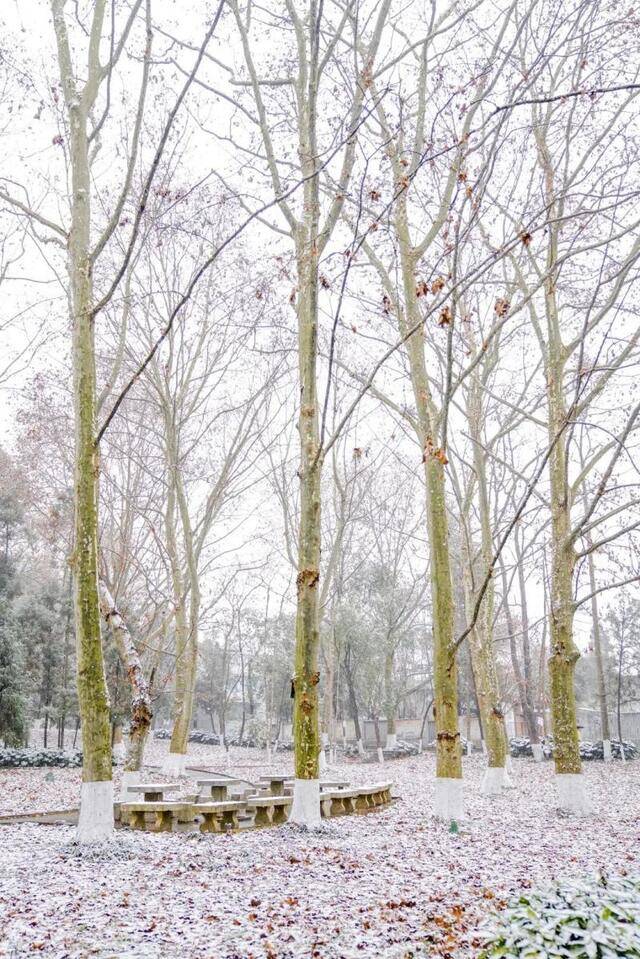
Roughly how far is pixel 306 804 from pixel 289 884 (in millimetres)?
2216

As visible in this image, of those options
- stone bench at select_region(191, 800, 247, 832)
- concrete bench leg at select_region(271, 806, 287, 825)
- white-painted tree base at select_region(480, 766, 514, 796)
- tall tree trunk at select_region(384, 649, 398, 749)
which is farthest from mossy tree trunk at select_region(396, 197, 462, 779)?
tall tree trunk at select_region(384, 649, 398, 749)

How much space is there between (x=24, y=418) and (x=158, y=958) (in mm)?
11940

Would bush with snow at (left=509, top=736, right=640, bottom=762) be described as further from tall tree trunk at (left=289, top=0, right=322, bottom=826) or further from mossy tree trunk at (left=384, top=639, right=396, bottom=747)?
tall tree trunk at (left=289, top=0, right=322, bottom=826)

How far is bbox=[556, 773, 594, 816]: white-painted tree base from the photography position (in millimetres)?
8763

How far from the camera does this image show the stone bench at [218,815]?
806 cm

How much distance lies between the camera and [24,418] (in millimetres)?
13766

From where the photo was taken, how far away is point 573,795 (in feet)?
28.9

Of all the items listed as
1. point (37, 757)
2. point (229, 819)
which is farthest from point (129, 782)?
point (37, 757)

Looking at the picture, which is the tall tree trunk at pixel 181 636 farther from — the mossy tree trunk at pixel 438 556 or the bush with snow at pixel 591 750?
the bush with snow at pixel 591 750

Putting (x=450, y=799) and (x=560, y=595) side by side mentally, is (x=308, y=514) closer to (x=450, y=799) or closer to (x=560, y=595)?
(x=450, y=799)

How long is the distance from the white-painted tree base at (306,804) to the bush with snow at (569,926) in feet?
12.6

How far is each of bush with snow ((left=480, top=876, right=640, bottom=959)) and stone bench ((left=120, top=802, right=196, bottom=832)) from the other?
539 cm

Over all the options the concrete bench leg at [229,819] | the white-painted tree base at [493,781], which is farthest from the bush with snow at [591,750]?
the concrete bench leg at [229,819]

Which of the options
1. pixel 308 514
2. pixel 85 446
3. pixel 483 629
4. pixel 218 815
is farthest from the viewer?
pixel 483 629
